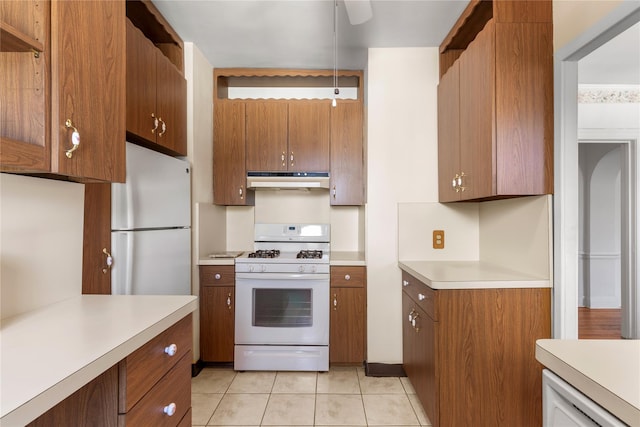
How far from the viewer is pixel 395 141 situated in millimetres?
2676

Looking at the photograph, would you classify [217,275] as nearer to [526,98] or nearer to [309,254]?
[309,254]

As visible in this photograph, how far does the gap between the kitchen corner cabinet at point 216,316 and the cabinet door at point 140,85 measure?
116 cm

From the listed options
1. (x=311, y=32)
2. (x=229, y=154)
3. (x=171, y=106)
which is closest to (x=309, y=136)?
(x=229, y=154)

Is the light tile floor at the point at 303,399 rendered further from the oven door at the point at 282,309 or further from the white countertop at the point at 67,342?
the white countertop at the point at 67,342

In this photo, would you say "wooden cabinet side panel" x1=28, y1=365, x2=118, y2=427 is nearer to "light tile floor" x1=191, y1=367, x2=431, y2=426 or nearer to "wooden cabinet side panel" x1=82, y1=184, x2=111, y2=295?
"wooden cabinet side panel" x1=82, y1=184, x2=111, y2=295

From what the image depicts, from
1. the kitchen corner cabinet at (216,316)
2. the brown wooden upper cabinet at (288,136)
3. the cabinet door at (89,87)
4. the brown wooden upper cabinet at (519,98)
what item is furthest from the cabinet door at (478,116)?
the kitchen corner cabinet at (216,316)

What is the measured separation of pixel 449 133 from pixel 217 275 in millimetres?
2064

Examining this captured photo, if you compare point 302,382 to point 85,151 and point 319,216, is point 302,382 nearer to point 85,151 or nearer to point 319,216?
point 319,216

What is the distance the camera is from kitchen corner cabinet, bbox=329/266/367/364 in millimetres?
2713

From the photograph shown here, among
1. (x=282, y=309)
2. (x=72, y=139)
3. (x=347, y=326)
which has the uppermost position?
A: (x=72, y=139)

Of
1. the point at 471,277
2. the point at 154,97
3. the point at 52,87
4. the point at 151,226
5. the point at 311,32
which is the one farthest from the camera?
the point at 311,32

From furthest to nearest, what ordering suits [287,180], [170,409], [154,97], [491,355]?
[287,180] < [154,97] < [491,355] < [170,409]

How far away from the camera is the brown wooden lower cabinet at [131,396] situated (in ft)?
3.02

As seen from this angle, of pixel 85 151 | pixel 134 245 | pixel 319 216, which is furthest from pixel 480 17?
pixel 134 245
